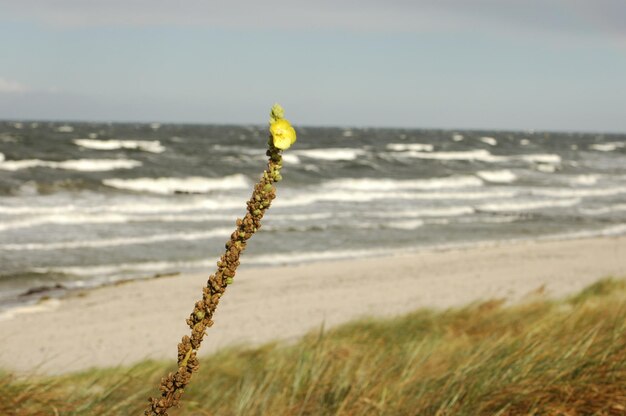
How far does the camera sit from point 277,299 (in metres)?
14.3

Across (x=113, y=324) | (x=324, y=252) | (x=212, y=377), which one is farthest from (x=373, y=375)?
(x=324, y=252)

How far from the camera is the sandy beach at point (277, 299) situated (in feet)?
37.1

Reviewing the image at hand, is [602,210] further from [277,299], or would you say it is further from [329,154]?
[329,154]

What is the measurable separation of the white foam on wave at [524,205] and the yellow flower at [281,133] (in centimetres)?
3072

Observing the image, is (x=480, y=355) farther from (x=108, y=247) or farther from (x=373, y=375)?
(x=108, y=247)

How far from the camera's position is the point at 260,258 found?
1897cm

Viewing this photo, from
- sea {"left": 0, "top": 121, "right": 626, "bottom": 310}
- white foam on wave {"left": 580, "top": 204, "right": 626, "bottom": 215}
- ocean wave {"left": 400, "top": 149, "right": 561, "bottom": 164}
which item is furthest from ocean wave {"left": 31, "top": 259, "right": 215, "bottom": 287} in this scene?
ocean wave {"left": 400, "top": 149, "right": 561, "bottom": 164}

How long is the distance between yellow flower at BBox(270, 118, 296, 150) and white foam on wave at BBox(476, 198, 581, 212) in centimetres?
3072

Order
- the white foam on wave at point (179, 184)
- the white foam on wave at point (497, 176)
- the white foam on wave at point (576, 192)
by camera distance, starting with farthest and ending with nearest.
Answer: the white foam on wave at point (497, 176) < the white foam on wave at point (576, 192) < the white foam on wave at point (179, 184)

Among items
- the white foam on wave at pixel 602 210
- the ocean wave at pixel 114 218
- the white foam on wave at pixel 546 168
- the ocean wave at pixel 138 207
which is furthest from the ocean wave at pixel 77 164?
the white foam on wave at pixel 546 168

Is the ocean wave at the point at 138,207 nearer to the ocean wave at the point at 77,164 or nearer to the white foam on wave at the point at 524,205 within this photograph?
the white foam on wave at the point at 524,205

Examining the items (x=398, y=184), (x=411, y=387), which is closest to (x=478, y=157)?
(x=398, y=184)

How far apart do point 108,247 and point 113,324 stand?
6932 mm

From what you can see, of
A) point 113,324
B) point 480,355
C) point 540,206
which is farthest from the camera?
point 540,206
